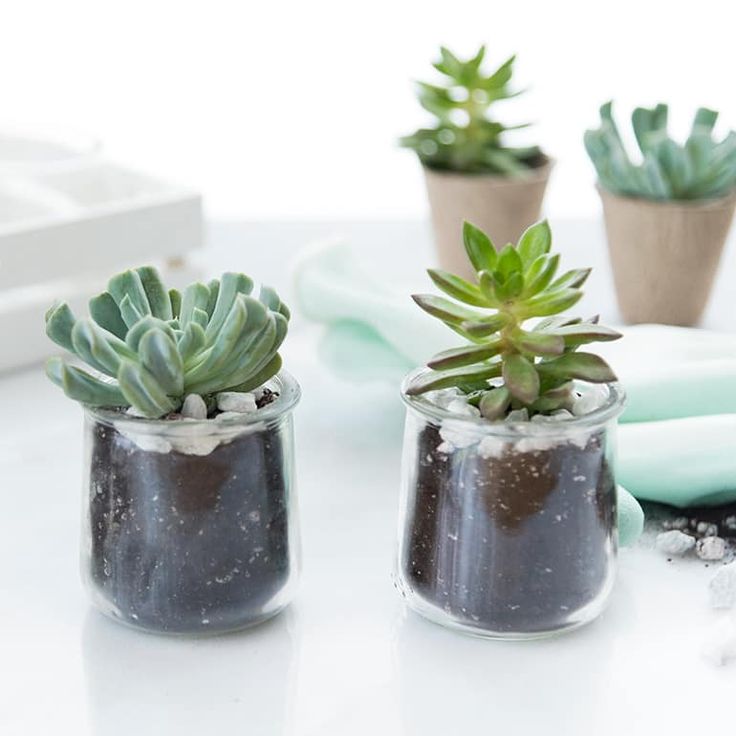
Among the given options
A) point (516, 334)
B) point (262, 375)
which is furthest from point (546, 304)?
point (262, 375)

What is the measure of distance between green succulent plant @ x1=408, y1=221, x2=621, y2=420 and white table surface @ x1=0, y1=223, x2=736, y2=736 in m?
0.13

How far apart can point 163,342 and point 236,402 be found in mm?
62

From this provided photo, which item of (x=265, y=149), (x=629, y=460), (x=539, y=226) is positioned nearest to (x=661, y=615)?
(x=629, y=460)

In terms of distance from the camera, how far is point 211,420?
2.32ft

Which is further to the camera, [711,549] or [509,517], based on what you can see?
[711,549]

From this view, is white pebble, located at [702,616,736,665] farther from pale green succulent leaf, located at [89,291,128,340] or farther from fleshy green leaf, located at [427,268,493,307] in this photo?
pale green succulent leaf, located at [89,291,128,340]

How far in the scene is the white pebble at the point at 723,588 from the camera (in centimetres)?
81

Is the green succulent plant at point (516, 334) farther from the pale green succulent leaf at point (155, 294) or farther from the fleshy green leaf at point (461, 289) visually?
the pale green succulent leaf at point (155, 294)

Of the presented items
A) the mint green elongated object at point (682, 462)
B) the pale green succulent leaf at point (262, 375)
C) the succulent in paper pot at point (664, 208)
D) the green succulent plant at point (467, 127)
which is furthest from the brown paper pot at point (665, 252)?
the pale green succulent leaf at point (262, 375)

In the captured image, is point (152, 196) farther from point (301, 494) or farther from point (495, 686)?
point (495, 686)

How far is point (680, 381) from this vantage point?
0.96 meters

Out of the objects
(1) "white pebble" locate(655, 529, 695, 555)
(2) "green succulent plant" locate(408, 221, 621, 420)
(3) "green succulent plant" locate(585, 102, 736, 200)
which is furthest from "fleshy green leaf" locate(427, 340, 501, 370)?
(3) "green succulent plant" locate(585, 102, 736, 200)

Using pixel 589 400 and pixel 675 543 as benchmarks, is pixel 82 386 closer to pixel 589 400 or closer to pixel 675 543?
pixel 589 400

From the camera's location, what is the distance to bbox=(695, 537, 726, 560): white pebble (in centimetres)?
86
